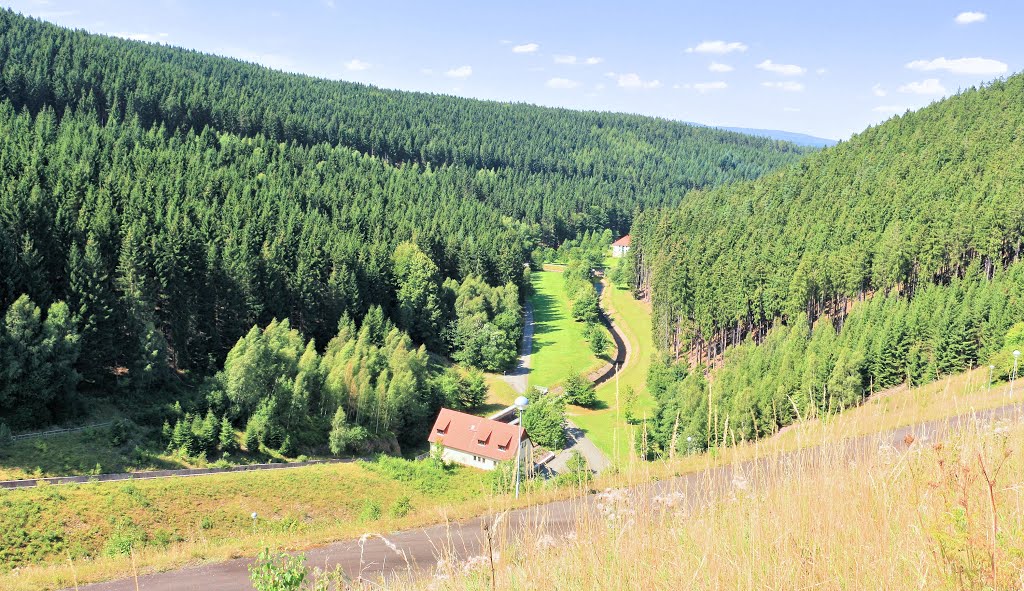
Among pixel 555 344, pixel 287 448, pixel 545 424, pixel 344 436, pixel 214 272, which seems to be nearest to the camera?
pixel 287 448

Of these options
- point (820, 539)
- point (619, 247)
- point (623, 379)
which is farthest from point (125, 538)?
point (619, 247)

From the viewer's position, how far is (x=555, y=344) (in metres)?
77.8

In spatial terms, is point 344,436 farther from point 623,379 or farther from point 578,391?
point 623,379

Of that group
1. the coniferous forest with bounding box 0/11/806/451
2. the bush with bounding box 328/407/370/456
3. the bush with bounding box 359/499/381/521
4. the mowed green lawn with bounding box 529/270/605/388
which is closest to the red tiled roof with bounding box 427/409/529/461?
the coniferous forest with bounding box 0/11/806/451

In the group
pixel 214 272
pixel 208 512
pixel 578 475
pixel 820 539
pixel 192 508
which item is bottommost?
pixel 208 512

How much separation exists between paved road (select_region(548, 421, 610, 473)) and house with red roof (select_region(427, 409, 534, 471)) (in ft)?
9.59

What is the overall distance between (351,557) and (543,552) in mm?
7668

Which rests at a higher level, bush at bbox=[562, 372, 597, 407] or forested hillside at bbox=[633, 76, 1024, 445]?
forested hillside at bbox=[633, 76, 1024, 445]

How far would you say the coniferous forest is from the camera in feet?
136

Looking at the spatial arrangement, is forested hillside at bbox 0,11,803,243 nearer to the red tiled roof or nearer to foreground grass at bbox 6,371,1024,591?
the red tiled roof

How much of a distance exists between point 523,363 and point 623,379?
39.7 feet

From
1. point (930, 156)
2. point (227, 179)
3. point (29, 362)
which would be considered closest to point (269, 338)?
point (29, 362)

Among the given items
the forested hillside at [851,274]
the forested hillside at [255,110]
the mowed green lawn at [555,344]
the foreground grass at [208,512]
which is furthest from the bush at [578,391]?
the forested hillside at [255,110]

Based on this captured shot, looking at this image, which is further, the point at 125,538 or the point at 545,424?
the point at 545,424
